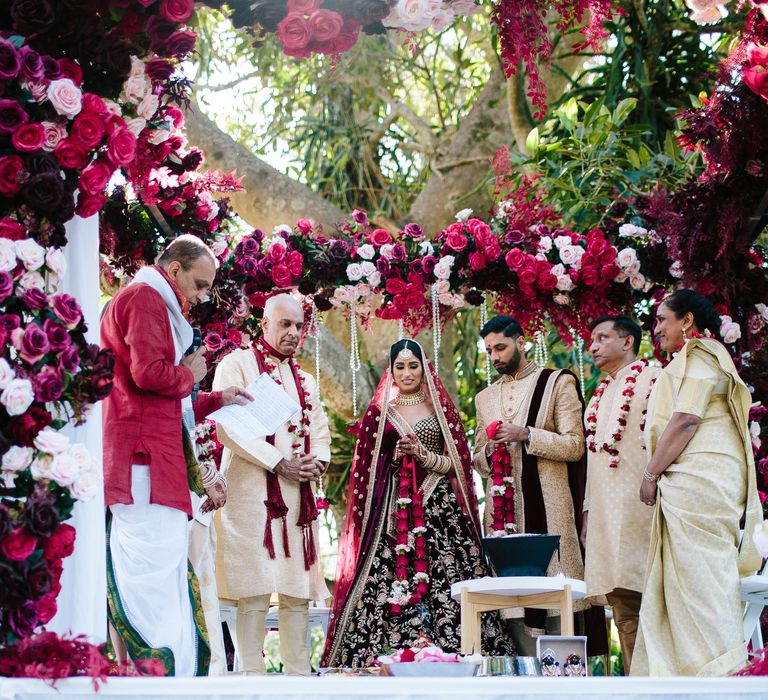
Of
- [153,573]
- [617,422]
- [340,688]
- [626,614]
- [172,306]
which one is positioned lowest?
[340,688]

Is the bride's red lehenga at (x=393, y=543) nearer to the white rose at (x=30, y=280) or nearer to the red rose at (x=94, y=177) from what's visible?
the red rose at (x=94, y=177)

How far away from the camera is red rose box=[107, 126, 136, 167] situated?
441cm

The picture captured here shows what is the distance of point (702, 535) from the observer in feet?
18.3

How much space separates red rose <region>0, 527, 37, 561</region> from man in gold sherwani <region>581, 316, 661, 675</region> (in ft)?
11.5

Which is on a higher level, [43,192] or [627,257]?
[627,257]

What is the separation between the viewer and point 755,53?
17.4 feet

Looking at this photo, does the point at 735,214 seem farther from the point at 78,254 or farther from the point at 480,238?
the point at 78,254

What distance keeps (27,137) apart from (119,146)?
0.36 m

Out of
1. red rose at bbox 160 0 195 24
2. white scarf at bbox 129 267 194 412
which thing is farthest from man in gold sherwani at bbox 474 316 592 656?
red rose at bbox 160 0 195 24

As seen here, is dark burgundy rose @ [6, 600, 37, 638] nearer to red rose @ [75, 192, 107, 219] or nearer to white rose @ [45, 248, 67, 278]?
white rose @ [45, 248, 67, 278]

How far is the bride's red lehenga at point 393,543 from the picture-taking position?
22.7ft

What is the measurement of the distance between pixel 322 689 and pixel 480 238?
170 inches

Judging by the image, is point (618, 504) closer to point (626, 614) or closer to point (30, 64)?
point (626, 614)

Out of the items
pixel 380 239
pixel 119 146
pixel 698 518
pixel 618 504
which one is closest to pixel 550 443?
pixel 618 504
